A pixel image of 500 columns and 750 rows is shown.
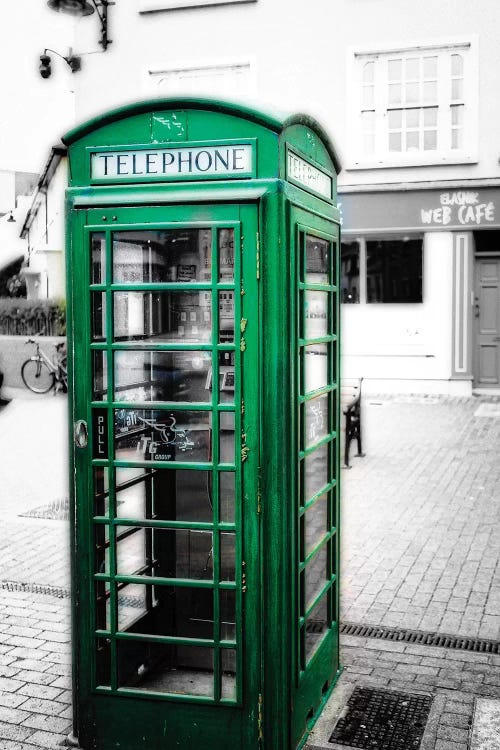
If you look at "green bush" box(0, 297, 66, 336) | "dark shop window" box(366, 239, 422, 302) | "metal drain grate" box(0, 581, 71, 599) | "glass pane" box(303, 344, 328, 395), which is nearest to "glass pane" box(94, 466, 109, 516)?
"glass pane" box(303, 344, 328, 395)

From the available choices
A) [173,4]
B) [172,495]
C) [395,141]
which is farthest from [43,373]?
[172,495]

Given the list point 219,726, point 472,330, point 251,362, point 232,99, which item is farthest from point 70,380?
point 472,330

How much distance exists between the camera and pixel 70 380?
3.82 m

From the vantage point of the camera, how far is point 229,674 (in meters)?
3.88

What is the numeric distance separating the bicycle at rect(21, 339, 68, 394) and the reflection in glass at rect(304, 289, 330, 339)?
14.1m

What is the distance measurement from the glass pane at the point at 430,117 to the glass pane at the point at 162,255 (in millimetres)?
14964

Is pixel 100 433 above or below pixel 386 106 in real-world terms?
below

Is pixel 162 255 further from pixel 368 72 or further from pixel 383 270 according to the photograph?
pixel 368 72

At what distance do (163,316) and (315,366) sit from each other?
0.76 metres

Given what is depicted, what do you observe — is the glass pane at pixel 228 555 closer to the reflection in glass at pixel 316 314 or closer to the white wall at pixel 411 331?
the reflection in glass at pixel 316 314

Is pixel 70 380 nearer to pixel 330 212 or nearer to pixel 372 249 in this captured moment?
pixel 330 212

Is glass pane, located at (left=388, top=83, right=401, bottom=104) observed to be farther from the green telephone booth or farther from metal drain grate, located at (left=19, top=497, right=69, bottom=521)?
the green telephone booth

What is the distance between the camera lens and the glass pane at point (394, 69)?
1742 cm

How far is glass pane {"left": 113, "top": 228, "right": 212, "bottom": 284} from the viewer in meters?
3.63
